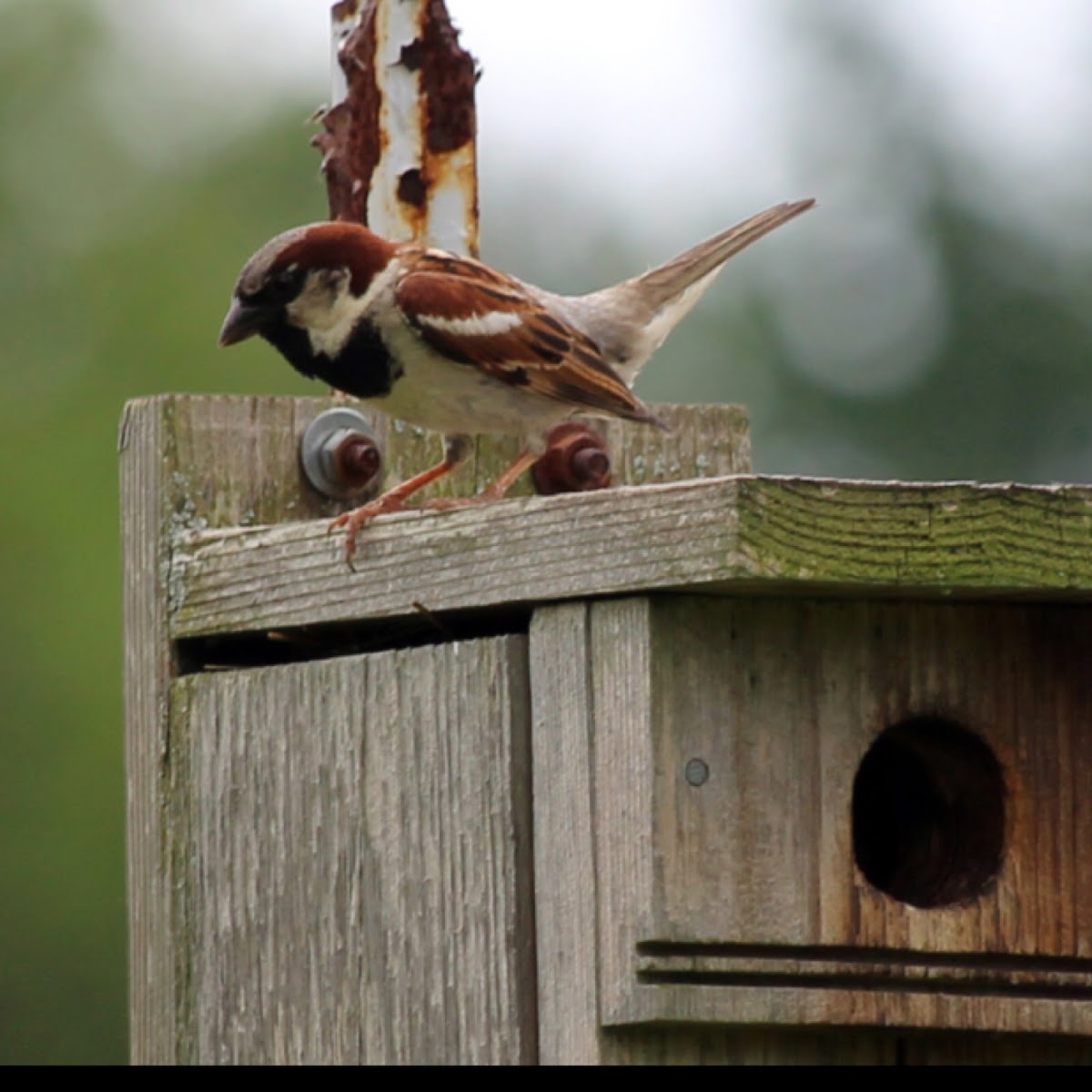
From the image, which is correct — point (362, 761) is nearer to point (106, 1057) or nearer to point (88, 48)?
point (106, 1057)

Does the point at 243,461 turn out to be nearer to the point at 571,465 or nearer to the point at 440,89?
the point at 571,465

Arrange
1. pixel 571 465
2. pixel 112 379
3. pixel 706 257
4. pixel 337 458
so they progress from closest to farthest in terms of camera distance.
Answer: pixel 337 458 < pixel 571 465 < pixel 706 257 < pixel 112 379

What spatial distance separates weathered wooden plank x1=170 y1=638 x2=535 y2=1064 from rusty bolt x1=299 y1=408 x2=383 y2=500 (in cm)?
38

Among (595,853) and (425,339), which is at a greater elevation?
(425,339)

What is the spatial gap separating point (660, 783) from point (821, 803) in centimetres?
23

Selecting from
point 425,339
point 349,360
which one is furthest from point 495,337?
point 349,360

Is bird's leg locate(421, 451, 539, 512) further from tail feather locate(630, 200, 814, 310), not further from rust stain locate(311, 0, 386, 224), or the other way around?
tail feather locate(630, 200, 814, 310)

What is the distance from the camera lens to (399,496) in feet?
12.4

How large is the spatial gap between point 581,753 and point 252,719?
27.2 inches

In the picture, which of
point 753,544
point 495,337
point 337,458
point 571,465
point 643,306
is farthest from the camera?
point 643,306

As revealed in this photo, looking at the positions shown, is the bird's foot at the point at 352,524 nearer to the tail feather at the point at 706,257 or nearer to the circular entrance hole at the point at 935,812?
the circular entrance hole at the point at 935,812

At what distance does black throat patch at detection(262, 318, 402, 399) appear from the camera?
4098mm

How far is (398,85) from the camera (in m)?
4.10

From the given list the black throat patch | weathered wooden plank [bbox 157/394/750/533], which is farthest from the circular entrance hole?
the black throat patch
